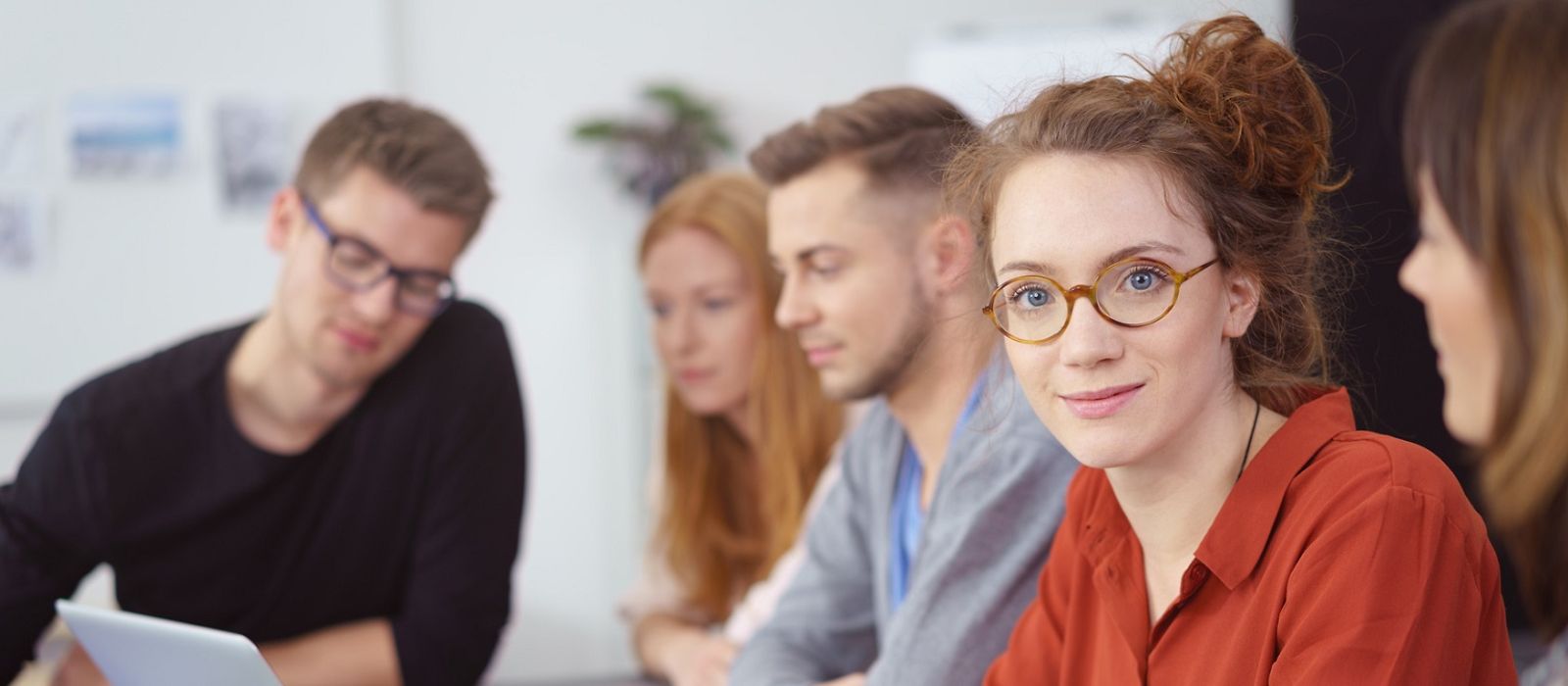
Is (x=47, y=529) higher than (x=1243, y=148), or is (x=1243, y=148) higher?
(x=1243, y=148)

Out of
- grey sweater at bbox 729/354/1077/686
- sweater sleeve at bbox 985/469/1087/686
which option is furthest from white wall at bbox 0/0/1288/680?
sweater sleeve at bbox 985/469/1087/686

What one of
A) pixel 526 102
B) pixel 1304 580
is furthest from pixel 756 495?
pixel 526 102

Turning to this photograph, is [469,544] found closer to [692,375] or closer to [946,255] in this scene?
[692,375]

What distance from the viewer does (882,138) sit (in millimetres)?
1989

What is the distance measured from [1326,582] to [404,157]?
4.82ft

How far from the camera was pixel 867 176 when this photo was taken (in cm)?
196

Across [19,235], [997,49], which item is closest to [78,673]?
[19,235]

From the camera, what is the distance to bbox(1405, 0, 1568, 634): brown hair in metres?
0.82

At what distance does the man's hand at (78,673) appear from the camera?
6.41 ft

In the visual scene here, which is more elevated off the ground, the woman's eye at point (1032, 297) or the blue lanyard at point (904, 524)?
the woman's eye at point (1032, 297)

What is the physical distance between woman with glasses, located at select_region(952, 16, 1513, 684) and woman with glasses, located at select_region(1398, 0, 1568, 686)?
0.20 metres

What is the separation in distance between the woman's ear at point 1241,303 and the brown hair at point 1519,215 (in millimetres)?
375

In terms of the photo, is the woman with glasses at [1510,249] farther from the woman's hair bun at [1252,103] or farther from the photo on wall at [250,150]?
the photo on wall at [250,150]

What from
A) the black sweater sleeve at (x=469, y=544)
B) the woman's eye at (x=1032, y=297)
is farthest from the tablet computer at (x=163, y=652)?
the woman's eye at (x=1032, y=297)
